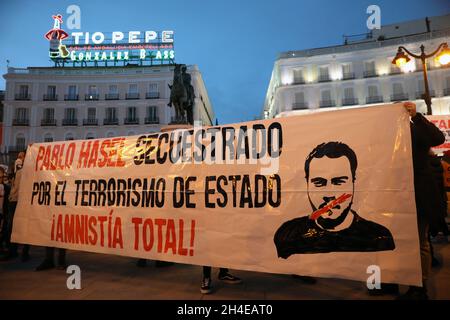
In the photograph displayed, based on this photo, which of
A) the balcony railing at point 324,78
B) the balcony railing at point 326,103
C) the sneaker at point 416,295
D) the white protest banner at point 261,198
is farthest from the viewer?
the balcony railing at point 324,78

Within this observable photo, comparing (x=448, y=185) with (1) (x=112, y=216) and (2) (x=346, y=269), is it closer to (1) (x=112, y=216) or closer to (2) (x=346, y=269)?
(2) (x=346, y=269)

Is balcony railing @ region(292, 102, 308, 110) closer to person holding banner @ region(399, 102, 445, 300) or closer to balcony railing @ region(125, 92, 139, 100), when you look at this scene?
balcony railing @ region(125, 92, 139, 100)

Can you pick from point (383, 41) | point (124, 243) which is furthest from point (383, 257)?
point (383, 41)

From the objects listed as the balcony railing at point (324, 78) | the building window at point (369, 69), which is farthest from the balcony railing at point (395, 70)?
the balcony railing at point (324, 78)

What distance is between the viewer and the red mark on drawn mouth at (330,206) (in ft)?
9.63

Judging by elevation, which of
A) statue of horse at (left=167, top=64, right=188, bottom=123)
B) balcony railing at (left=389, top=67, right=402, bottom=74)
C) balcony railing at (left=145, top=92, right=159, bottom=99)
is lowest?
statue of horse at (left=167, top=64, right=188, bottom=123)

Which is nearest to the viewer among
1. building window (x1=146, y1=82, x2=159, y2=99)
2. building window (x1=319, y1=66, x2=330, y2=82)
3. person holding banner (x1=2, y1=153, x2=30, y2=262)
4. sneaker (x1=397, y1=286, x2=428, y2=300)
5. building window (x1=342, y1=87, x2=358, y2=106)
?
sneaker (x1=397, y1=286, x2=428, y2=300)

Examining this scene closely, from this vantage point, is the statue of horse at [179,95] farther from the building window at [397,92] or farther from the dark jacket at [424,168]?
the building window at [397,92]

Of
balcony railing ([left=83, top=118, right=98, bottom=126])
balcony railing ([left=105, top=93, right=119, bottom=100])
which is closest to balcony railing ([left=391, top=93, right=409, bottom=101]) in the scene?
balcony railing ([left=105, top=93, right=119, bottom=100])

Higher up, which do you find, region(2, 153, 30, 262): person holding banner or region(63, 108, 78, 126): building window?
region(63, 108, 78, 126): building window

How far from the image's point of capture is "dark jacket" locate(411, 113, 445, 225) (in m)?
2.85

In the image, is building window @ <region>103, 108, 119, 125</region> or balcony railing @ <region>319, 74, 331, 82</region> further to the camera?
building window @ <region>103, 108, 119, 125</region>

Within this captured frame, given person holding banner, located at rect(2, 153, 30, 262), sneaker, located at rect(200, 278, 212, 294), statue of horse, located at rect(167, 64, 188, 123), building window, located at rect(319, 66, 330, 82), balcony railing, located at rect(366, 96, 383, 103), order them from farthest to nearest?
building window, located at rect(319, 66, 330, 82), balcony railing, located at rect(366, 96, 383, 103), statue of horse, located at rect(167, 64, 188, 123), person holding banner, located at rect(2, 153, 30, 262), sneaker, located at rect(200, 278, 212, 294)

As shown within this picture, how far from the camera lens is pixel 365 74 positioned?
1499 inches
